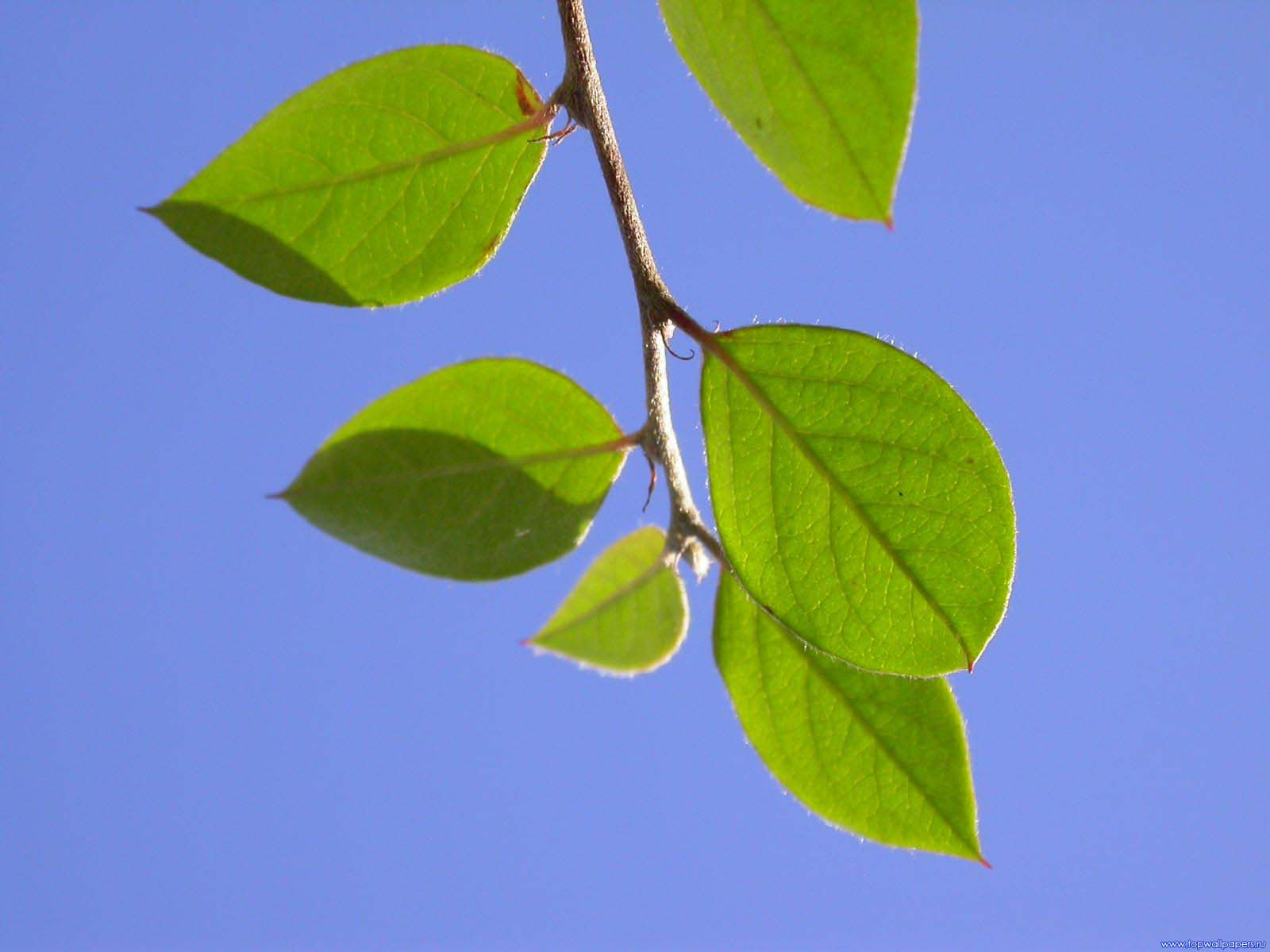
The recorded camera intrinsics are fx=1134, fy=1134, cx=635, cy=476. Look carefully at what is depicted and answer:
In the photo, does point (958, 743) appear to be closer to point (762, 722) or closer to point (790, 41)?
point (762, 722)

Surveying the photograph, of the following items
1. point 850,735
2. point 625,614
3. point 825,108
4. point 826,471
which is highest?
point 825,108

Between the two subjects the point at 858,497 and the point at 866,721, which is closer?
the point at 858,497

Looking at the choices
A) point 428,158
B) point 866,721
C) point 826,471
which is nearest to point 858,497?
point 826,471

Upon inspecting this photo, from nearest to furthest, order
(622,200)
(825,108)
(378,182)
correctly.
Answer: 1. (825,108)
2. (622,200)
3. (378,182)

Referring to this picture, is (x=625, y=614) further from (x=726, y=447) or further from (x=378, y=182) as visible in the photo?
(x=378, y=182)

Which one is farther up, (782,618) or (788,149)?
(788,149)

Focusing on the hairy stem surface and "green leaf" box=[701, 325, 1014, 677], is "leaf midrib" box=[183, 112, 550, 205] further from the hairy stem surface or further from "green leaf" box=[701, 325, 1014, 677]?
"green leaf" box=[701, 325, 1014, 677]

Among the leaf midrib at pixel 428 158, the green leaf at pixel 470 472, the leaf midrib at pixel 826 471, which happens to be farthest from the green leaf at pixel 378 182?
the leaf midrib at pixel 826 471

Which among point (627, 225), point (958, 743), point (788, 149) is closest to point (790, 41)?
point (788, 149)
